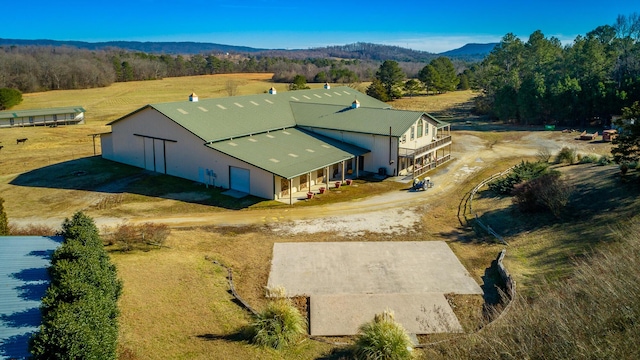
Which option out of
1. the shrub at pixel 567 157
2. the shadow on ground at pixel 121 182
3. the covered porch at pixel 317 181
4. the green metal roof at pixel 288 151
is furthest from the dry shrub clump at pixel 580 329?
the shrub at pixel 567 157

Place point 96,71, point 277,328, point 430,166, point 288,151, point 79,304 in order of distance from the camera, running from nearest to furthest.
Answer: point 79,304, point 277,328, point 288,151, point 430,166, point 96,71

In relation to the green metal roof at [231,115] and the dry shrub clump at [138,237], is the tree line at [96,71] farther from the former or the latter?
the dry shrub clump at [138,237]

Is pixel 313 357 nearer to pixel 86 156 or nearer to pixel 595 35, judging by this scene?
pixel 86 156

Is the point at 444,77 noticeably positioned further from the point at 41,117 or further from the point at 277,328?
the point at 277,328

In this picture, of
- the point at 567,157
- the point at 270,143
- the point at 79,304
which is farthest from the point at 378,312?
the point at 567,157

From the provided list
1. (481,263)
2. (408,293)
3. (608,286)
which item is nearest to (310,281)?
(408,293)

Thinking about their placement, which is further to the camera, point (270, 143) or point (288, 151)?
point (270, 143)
